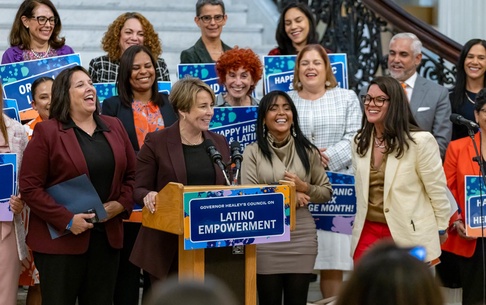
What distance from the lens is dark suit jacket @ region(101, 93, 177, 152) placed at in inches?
252

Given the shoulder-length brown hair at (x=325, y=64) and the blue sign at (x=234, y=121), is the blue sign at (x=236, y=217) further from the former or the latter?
the shoulder-length brown hair at (x=325, y=64)

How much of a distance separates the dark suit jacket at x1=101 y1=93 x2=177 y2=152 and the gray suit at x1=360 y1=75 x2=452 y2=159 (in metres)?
1.79

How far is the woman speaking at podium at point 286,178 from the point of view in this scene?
6074 millimetres

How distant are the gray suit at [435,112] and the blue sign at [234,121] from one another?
1242 millimetres

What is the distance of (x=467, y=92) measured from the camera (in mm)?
7191

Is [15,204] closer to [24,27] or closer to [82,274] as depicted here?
[82,274]

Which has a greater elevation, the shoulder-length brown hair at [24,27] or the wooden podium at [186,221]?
the shoulder-length brown hair at [24,27]

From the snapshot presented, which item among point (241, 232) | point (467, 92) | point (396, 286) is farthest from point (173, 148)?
point (396, 286)

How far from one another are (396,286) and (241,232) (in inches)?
114

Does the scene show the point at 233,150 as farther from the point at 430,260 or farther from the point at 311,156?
the point at 430,260

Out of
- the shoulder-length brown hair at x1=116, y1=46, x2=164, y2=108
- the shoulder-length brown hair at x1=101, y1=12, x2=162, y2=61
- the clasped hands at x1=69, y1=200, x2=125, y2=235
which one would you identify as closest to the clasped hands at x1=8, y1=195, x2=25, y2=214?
the clasped hands at x1=69, y1=200, x2=125, y2=235

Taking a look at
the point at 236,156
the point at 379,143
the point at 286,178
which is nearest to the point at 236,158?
the point at 236,156

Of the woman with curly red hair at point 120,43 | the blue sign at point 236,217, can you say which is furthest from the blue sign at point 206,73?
the blue sign at point 236,217

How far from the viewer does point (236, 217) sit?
5242 mm
